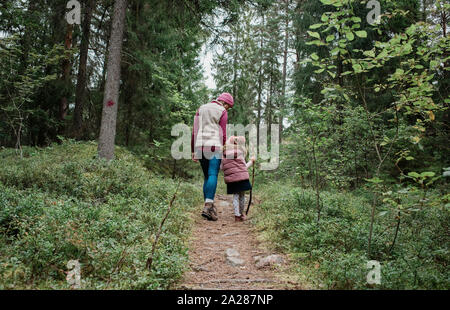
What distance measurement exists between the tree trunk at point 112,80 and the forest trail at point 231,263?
437 cm

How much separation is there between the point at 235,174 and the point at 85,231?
143 inches

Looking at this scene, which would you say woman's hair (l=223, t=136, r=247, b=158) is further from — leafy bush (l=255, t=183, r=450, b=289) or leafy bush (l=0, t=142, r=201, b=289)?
leafy bush (l=0, t=142, r=201, b=289)

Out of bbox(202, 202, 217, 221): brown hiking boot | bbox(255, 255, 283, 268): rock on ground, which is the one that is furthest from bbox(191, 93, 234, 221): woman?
bbox(255, 255, 283, 268): rock on ground

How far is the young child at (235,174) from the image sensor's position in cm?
648

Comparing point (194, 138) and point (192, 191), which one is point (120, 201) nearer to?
point (194, 138)

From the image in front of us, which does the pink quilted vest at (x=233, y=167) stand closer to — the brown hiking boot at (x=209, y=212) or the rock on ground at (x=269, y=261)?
the brown hiking boot at (x=209, y=212)

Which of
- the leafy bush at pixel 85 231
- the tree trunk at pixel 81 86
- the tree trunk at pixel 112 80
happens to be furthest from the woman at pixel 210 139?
the tree trunk at pixel 81 86

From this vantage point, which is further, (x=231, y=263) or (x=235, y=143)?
(x=235, y=143)

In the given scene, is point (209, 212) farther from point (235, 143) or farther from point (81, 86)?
point (81, 86)

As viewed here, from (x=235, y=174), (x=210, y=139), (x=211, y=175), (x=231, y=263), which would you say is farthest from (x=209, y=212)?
(x=231, y=263)

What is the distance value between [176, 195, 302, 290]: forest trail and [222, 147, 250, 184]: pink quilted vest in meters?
1.19

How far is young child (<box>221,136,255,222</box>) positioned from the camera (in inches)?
255

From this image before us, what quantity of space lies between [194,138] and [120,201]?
1929mm

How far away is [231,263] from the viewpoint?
3.96 meters
